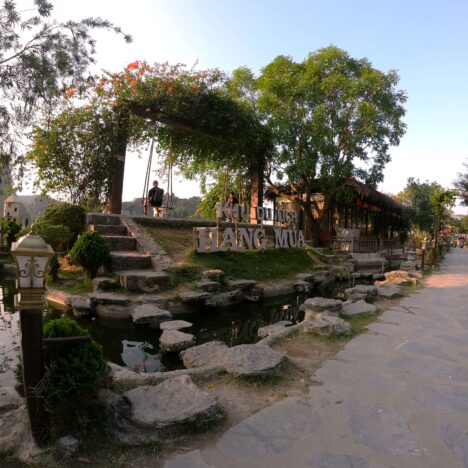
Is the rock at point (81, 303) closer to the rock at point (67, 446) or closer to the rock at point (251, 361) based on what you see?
the rock at point (251, 361)

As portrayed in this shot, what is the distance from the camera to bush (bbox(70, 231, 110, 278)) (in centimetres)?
845

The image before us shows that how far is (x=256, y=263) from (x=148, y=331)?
5881 millimetres

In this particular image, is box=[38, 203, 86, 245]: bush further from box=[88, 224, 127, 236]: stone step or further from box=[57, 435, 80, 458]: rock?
box=[57, 435, 80, 458]: rock

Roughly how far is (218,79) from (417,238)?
2444 centimetres

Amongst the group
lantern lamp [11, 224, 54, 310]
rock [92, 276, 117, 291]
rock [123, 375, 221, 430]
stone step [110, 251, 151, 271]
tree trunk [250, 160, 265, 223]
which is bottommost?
rock [123, 375, 221, 430]

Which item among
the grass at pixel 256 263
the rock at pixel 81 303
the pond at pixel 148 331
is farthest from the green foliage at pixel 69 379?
the grass at pixel 256 263

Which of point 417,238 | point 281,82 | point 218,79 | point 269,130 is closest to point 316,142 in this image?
point 269,130

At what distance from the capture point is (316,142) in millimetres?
16000

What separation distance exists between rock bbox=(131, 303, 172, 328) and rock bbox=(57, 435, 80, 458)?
4.36 m

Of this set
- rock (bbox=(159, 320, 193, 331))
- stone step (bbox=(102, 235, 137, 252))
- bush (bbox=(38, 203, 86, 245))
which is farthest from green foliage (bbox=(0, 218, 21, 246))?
rock (bbox=(159, 320, 193, 331))

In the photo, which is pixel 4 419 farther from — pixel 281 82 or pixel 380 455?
pixel 281 82

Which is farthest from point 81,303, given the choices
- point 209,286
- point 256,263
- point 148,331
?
point 256,263

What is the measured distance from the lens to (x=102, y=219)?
10766mm

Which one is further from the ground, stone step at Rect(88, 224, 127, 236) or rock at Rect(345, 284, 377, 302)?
stone step at Rect(88, 224, 127, 236)
